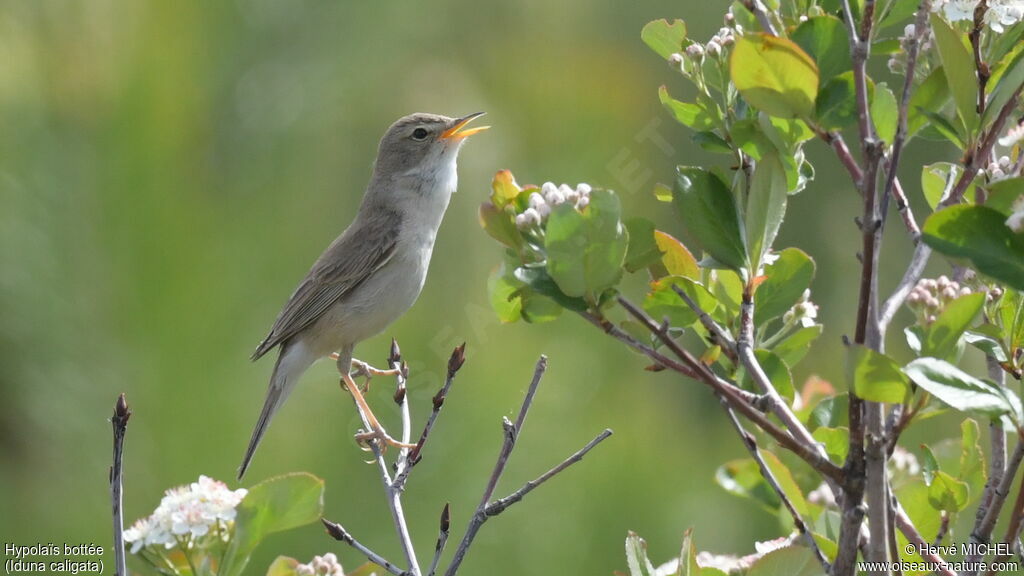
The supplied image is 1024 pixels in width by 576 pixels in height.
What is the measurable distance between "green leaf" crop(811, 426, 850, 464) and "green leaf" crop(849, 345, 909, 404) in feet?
1.61

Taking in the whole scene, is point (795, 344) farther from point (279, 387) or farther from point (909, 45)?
point (279, 387)

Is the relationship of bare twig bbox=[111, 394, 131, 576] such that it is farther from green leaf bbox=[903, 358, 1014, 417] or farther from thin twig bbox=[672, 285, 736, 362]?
green leaf bbox=[903, 358, 1014, 417]

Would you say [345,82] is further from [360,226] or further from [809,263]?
[809,263]

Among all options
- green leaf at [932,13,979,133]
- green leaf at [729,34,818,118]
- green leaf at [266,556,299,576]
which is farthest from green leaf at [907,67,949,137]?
green leaf at [266,556,299,576]

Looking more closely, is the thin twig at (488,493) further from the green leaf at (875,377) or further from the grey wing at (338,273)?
the grey wing at (338,273)

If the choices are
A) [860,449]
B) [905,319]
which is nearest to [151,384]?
[860,449]

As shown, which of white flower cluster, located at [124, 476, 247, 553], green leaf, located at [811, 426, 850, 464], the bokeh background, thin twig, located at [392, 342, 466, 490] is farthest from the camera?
the bokeh background

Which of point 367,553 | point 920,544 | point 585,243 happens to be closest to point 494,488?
point 367,553

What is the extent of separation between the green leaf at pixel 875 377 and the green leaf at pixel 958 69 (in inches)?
17.3

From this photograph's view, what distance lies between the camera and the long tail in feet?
11.4

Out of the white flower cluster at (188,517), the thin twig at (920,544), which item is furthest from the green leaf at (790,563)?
the white flower cluster at (188,517)

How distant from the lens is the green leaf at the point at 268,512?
6.29 ft

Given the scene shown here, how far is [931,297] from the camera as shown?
4.91ft

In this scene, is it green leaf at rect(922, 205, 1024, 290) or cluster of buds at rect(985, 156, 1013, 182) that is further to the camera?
cluster of buds at rect(985, 156, 1013, 182)
